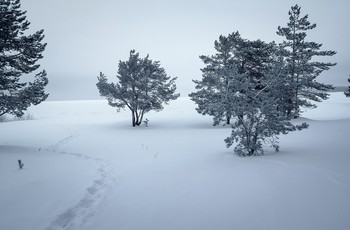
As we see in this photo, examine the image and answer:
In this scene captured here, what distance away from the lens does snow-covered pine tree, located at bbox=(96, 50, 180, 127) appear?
30.7 meters

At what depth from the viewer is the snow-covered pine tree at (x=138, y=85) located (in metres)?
30.7

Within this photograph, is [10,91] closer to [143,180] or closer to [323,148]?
[143,180]

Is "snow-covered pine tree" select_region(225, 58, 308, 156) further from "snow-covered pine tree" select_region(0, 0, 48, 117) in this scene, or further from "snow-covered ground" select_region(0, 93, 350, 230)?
"snow-covered pine tree" select_region(0, 0, 48, 117)

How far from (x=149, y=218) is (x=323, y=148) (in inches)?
431

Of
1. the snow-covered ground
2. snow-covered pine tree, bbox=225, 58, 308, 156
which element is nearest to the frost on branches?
snow-covered pine tree, bbox=225, 58, 308, 156

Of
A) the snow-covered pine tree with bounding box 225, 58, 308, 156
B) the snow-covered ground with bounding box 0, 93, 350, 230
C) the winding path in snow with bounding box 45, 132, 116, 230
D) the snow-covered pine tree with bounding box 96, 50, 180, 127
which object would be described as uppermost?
the snow-covered pine tree with bounding box 96, 50, 180, 127

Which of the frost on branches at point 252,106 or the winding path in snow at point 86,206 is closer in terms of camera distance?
the winding path in snow at point 86,206

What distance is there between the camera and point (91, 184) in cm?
940

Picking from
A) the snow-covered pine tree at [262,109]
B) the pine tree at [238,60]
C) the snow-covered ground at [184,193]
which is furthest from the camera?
the pine tree at [238,60]

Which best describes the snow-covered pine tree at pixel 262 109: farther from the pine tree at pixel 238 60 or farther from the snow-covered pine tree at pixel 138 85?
the snow-covered pine tree at pixel 138 85

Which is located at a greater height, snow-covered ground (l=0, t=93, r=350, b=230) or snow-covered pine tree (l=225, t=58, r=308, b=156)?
snow-covered pine tree (l=225, t=58, r=308, b=156)

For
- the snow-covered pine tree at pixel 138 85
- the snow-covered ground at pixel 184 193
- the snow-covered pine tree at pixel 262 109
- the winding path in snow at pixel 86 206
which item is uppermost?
the snow-covered pine tree at pixel 138 85

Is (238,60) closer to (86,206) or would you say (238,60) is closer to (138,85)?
(138,85)

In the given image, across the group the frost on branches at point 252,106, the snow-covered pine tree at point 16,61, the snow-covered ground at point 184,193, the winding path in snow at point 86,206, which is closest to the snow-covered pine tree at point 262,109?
the frost on branches at point 252,106
